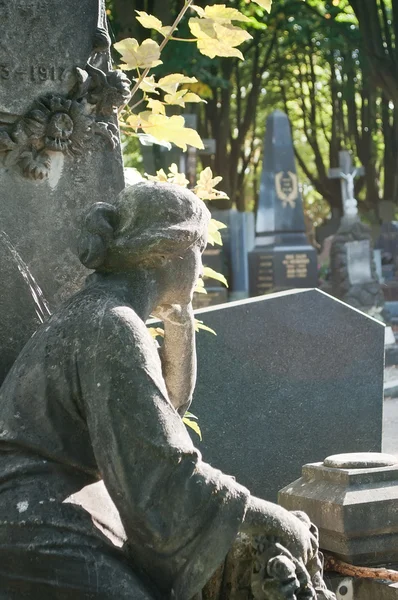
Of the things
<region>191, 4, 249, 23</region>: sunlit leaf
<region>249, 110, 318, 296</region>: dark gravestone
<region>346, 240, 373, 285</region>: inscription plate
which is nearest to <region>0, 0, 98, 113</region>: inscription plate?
<region>191, 4, 249, 23</region>: sunlit leaf

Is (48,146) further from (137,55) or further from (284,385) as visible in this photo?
(284,385)

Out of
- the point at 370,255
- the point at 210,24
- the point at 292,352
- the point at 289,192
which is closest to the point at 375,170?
the point at 370,255

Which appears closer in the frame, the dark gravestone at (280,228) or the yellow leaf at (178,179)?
the yellow leaf at (178,179)

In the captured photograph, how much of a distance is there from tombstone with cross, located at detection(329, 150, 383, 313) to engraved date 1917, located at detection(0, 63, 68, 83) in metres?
19.5

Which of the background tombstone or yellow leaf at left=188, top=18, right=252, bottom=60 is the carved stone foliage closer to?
the background tombstone

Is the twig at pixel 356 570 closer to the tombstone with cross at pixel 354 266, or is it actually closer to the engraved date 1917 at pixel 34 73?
the engraved date 1917 at pixel 34 73

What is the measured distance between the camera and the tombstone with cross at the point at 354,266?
23.3 m

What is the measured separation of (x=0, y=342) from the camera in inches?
117

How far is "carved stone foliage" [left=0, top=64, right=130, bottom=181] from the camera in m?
3.08

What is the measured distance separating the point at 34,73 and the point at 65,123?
0.17 metres

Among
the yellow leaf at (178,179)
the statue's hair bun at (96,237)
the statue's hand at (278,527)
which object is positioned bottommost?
the statue's hand at (278,527)

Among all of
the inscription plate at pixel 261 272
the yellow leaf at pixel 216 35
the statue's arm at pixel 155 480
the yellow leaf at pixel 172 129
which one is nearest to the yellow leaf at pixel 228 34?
the yellow leaf at pixel 216 35

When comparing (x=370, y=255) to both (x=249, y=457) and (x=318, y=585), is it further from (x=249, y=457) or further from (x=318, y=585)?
(x=318, y=585)

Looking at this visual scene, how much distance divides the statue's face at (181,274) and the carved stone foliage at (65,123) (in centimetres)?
75
